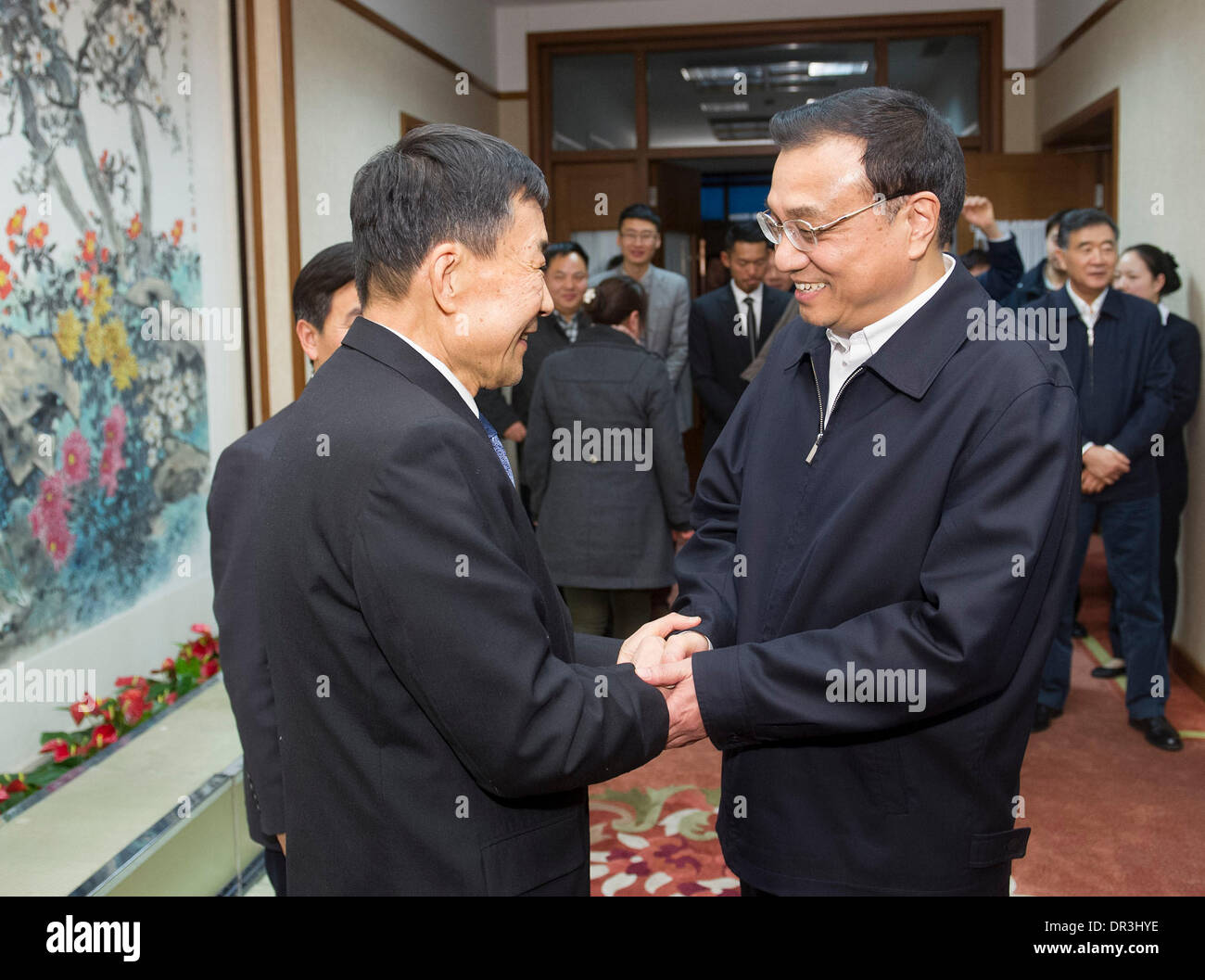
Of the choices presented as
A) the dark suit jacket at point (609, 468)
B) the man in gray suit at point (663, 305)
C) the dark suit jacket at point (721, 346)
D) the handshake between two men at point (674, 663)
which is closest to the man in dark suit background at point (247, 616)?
the handshake between two men at point (674, 663)

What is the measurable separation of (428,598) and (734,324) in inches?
152

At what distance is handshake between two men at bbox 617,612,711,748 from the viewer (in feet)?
4.65

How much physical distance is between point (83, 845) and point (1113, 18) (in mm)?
5458

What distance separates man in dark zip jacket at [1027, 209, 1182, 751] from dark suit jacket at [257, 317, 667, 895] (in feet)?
9.97

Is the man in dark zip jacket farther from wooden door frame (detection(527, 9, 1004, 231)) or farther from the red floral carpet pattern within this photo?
wooden door frame (detection(527, 9, 1004, 231))

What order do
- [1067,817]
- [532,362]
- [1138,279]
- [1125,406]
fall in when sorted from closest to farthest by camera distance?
[1067,817], [1125,406], [1138,279], [532,362]

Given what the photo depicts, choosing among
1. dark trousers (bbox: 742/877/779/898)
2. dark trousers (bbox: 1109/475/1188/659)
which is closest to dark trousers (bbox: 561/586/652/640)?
dark trousers (bbox: 1109/475/1188/659)

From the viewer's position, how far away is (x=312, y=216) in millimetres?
4574

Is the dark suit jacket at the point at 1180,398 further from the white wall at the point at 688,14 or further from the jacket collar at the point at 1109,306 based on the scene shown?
the white wall at the point at 688,14

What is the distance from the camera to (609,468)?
373cm

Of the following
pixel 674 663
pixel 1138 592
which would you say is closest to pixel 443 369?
pixel 674 663

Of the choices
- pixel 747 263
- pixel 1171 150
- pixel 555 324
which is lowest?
pixel 555 324

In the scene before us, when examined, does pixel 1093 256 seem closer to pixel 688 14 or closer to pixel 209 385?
pixel 209 385

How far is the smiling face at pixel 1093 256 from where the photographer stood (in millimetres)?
3795
